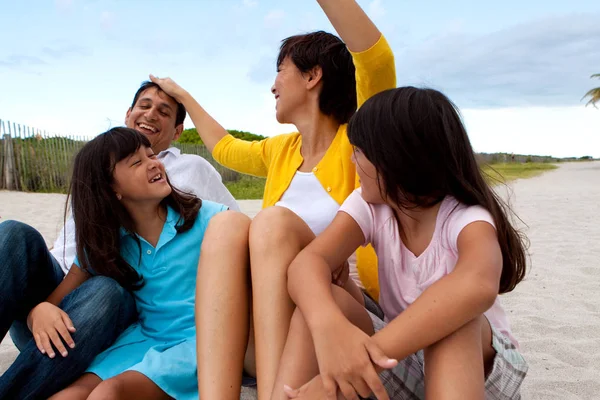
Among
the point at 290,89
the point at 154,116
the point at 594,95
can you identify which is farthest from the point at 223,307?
the point at 594,95

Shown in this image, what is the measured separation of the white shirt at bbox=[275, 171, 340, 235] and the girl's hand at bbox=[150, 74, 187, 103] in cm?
90

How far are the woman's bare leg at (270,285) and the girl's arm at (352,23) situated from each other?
0.63 m

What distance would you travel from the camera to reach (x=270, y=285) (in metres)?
1.66

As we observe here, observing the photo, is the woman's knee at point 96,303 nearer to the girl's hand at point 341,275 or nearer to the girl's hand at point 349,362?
the girl's hand at point 341,275

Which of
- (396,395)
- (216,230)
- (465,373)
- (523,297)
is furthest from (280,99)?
(523,297)

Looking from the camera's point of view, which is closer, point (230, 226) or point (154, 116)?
point (230, 226)

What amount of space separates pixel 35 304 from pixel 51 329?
0.27 m

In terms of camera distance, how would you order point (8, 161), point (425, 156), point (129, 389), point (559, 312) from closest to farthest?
1. point (425, 156)
2. point (129, 389)
3. point (559, 312)
4. point (8, 161)

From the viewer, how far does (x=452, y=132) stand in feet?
5.41

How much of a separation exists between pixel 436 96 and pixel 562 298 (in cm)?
268

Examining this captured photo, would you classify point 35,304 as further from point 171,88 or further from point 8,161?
point 8,161

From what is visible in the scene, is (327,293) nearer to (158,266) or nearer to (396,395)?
(396,395)

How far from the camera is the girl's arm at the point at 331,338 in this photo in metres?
1.35

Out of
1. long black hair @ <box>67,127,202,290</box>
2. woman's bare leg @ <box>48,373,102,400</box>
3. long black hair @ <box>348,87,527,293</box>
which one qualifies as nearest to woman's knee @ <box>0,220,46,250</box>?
long black hair @ <box>67,127,202,290</box>
